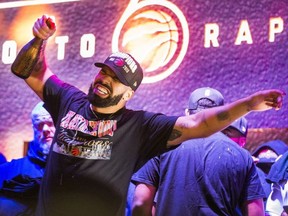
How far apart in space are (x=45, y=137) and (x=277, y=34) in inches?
53.1

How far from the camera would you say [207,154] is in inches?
71.8

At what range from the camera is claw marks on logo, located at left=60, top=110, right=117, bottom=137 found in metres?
1.62

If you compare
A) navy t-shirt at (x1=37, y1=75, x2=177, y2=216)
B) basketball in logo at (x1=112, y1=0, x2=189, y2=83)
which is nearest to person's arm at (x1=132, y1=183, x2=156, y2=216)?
navy t-shirt at (x1=37, y1=75, x2=177, y2=216)

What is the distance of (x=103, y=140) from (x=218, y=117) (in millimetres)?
369

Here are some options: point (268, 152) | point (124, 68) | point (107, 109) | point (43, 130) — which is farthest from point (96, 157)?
point (268, 152)

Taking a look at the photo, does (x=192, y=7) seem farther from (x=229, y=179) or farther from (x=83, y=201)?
(x=83, y=201)

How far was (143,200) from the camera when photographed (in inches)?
73.4

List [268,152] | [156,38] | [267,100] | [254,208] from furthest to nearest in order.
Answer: [156,38], [268,152], [254,208], [267,100]

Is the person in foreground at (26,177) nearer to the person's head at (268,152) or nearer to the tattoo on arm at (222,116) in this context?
the tattoo on arm at (222,116)

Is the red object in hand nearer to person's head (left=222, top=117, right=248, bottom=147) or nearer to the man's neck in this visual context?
the man's neck

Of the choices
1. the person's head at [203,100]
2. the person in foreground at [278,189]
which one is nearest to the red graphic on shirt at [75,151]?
the person's head at [203,100]

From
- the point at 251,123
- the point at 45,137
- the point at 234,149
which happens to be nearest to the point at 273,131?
the point at 251,123

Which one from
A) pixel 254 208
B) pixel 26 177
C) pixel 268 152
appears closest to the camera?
pixel 254 208

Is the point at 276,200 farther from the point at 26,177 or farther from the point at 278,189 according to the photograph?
the point at 26,177
